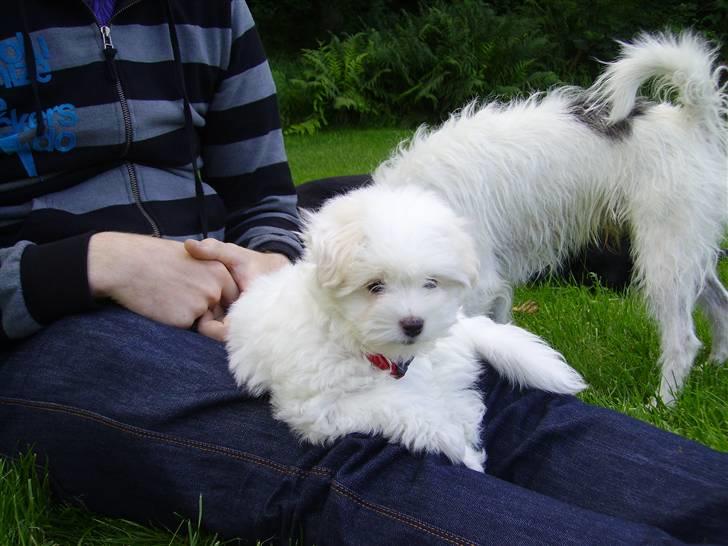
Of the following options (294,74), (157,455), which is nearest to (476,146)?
(157,455)

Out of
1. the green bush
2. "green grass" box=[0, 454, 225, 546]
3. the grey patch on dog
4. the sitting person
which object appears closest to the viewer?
the sitting person

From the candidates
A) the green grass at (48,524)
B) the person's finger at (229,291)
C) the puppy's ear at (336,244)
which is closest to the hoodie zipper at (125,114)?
the person's finger at (229,291)

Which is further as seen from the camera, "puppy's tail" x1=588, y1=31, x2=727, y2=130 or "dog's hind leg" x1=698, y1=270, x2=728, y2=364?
"dog's hind leg" x1=698, y1=270, x2=728, y2=364

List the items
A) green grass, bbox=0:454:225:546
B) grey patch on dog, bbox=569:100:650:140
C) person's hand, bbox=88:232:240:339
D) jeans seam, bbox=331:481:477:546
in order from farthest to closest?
1. grey patch on dog, bbox=569:100:650:140
2. person's hand, bbox=88:232:240:339
3. green grass, bbox=0:454:225:546
4. jeans seam, bbox=331:481:477:546

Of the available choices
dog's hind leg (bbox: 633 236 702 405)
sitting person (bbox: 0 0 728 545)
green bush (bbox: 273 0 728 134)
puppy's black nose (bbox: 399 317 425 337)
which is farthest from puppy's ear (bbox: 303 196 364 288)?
green bush (bbox: 273 0 728 134)

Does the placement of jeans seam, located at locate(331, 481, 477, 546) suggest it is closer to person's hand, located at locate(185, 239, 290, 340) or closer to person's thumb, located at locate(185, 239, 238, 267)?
person's hand, located at locate(185, 239, 290, 340)

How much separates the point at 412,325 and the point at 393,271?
124 mm

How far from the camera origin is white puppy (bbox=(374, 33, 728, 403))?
10.2 ft

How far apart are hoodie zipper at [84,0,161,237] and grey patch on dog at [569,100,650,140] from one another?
6.31 ft

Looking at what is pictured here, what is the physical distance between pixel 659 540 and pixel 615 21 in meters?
13.0

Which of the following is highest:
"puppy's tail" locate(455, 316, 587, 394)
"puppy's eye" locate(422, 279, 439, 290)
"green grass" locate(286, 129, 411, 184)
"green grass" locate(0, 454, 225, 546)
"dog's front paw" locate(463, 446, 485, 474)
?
"puppy's eye" locate(422, 279, 439, 290)

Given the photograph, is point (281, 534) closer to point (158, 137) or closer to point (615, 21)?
point (158, 137)

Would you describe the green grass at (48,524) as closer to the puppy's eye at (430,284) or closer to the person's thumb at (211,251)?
the person's thumb at (211,251)

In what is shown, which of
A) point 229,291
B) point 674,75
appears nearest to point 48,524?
point 229,291
